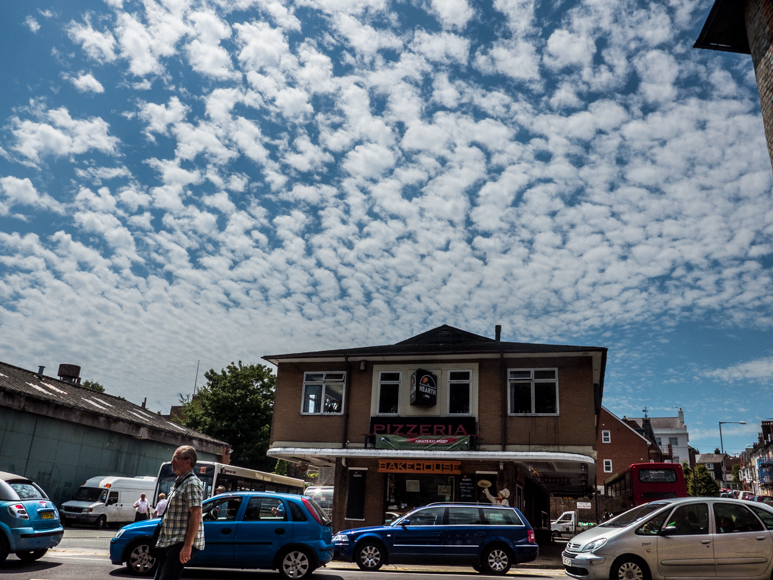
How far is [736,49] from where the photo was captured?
1159cm

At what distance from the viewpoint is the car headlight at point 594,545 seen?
10195 mm

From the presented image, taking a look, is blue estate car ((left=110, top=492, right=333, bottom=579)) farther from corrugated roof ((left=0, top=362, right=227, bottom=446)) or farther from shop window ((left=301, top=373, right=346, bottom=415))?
corrugated roof ((left=0, top=362, right=227, bottom=446))

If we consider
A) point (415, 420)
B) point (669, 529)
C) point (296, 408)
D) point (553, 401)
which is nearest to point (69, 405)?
point (296, 408)

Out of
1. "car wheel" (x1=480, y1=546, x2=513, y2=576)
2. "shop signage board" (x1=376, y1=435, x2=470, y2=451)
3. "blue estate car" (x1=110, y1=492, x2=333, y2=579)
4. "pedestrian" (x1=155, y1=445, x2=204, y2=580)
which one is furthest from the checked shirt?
"shop signage board" (x1=376, y1=435, x2=470, y2=451)

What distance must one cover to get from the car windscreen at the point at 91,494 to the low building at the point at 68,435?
1170 mm

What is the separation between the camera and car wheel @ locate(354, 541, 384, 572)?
1396 cm

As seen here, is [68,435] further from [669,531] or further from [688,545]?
[688,545]

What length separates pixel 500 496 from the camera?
19.8 meters

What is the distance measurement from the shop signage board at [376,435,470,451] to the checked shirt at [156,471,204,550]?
50.1ft

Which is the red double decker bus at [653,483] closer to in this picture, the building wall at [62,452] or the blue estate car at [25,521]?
the blue estate car at [25,521]

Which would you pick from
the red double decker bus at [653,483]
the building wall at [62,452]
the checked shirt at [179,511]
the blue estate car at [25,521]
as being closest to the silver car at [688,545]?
the checked shirt at [179,511]

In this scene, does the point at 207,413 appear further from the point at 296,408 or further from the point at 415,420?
the point at 415,420

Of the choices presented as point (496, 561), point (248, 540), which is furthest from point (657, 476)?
point (248, 540)

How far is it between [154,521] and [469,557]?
7.00 m
